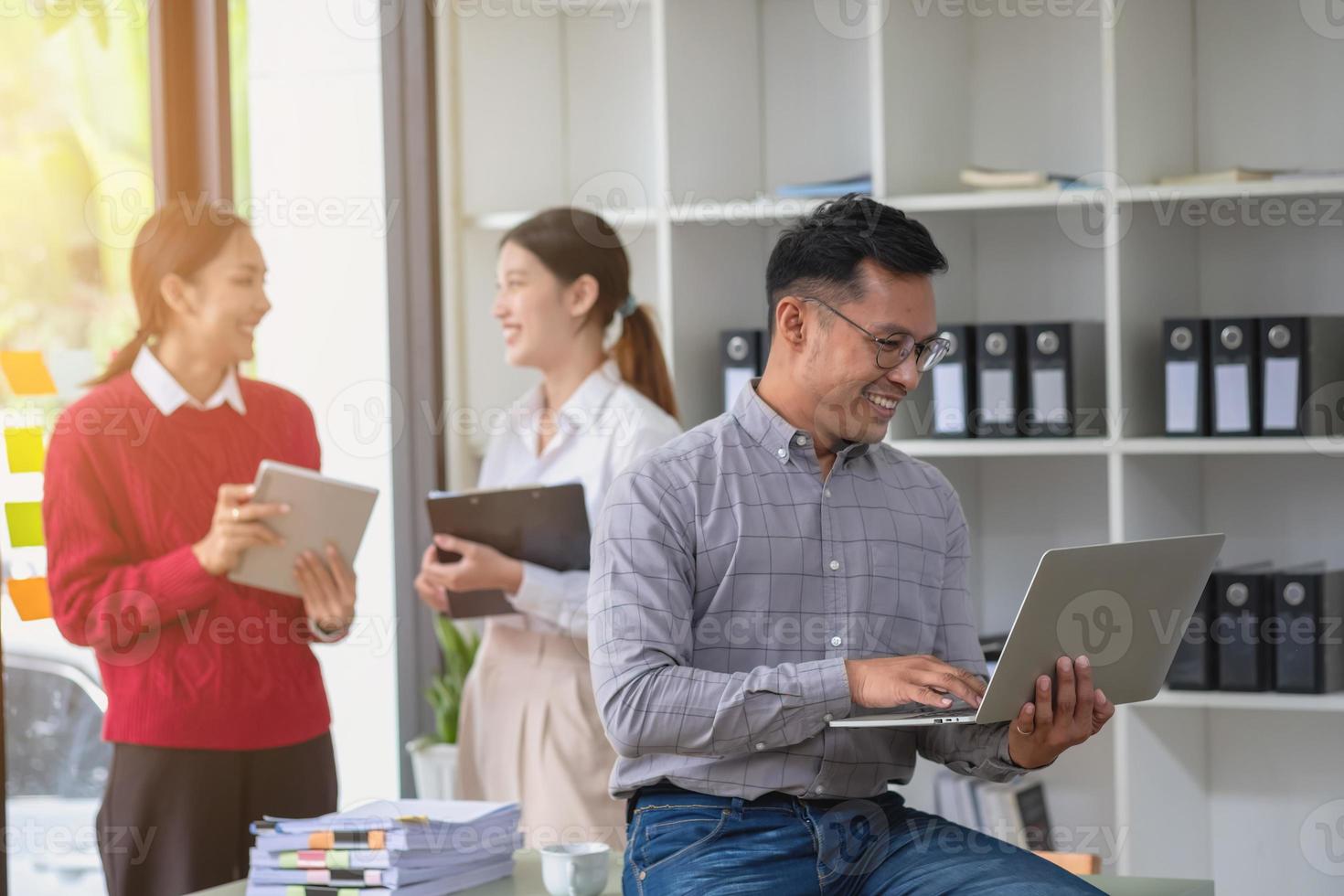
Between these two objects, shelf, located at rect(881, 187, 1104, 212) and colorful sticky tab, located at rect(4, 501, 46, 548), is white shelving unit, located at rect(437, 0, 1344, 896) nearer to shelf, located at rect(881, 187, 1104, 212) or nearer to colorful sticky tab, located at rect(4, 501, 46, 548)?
shelf, located at rect(881, 187, 1104, 212)

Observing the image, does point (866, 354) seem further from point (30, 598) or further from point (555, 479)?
point (30, 598)

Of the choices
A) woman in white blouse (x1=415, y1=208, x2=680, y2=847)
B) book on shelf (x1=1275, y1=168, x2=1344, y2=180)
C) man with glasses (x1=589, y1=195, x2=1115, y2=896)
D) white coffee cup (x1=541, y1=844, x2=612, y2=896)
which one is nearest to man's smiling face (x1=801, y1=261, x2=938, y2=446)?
man with glasses (x1=589, y1=195, x2=1115, y2=896)

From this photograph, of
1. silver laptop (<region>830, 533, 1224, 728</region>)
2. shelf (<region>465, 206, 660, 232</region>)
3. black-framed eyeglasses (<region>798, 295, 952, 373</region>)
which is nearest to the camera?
silver laptop (<region>830, 533, 1224, 728</region>)

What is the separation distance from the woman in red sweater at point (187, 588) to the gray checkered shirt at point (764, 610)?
3.06 ft

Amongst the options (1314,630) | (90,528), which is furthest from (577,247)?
(1314,630)

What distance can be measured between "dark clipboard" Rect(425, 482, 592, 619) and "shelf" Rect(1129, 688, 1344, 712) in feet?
4.03

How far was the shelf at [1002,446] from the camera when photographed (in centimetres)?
323

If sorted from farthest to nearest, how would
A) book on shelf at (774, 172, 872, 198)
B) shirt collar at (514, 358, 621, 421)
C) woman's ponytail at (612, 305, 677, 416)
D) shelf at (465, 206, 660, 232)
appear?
shelf at (465, 206, 660, 232), book on shelf at (774, 172, 872, 198), woman's ponytail at (612, 305, 677, 416), shirt collar at (514, 358, 621, 421)

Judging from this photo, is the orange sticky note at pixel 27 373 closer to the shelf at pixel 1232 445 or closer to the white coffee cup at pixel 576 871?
the white coffee cup at pixel 576 871

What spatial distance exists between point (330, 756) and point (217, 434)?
24.1 inches

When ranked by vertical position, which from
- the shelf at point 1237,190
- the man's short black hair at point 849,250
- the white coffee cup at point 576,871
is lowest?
the white coffee cup at point 576,871

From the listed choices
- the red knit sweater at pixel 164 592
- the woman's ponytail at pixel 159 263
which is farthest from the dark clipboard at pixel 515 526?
the woman's ponytail at pixel 159 263

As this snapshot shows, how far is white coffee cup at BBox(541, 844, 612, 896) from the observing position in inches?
76.9

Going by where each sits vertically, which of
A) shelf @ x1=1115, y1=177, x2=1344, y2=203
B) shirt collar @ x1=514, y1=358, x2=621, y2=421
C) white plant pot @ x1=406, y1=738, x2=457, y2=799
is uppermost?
shelf @ x1=1115, y1=177, x2=1344, y2=203
